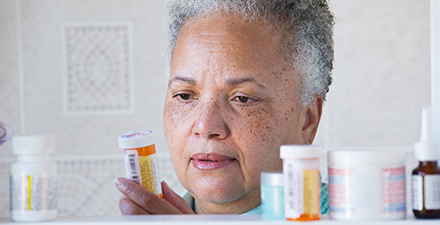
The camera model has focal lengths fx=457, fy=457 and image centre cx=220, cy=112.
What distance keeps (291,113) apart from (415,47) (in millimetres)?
1378

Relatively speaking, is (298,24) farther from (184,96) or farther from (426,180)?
(426,180)

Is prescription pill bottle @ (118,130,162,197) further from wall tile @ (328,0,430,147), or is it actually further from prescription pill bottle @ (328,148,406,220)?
wall tile @ (328,0,430,147)

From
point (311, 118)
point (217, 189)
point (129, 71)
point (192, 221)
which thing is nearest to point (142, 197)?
point (192, 221)

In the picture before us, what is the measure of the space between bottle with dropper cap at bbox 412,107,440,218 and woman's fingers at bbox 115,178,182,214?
0.35m

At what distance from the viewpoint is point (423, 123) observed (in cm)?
57

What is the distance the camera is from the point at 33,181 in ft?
1.83

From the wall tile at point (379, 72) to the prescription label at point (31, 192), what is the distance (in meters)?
1.70

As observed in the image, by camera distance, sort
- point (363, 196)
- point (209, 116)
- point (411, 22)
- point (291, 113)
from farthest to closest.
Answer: point (411, 22) → point (291, 113) → point (209, 116) → point (363, 196)

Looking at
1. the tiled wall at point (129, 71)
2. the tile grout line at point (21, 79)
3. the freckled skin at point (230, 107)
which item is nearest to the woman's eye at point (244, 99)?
the freckled skin at point (230, 107)

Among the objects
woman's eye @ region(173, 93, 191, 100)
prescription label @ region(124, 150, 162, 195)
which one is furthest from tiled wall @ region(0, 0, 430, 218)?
prescription label @ region(124, 150, 162, 195)

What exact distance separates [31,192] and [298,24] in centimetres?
65

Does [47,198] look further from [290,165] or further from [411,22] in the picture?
[411,22]

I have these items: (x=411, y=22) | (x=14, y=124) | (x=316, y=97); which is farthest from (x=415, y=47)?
(x=14, y=124)

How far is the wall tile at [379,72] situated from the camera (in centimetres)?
209
